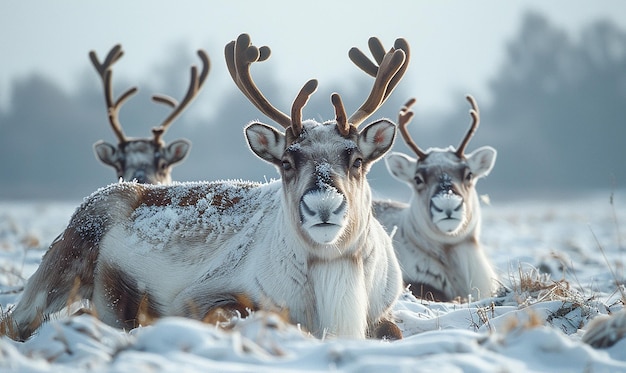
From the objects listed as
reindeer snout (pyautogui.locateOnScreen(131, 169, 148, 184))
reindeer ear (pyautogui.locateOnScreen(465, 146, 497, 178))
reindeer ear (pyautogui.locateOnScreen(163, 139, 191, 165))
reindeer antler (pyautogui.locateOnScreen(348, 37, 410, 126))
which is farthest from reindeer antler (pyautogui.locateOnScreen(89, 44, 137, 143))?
reindeer antler (pyautogui.locateOnScreen(348, 37, 410, 126))

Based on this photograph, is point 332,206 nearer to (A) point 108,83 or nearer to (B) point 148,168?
(B) point 148,168

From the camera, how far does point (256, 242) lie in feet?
16.5

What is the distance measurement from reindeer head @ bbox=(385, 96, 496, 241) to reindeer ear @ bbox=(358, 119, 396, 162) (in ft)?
8.16

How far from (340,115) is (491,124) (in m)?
51.8

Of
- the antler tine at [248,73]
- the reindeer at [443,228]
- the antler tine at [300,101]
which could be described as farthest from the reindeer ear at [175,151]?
the antler tine at [300,101]

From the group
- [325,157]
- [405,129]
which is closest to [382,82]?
[325,157]

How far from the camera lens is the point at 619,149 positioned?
49781 mm

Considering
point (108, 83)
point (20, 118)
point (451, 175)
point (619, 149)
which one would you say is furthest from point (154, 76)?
point (451, 175)

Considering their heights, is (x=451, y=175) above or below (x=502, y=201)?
below

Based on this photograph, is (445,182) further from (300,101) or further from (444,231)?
(300,101)

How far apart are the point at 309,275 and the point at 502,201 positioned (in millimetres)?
39716

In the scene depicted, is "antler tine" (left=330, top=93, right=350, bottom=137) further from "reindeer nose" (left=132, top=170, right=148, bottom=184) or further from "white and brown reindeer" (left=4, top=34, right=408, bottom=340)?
"reindeer nose" (left=132, top=170, right=148, bottom=184)

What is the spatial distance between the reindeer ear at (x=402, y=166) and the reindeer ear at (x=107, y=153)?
3.75 meters

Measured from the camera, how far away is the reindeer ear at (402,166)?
8141 mm
